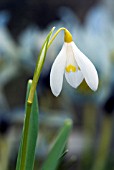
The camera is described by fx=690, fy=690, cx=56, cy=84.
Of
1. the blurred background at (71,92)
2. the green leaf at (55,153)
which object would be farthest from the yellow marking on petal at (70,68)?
the blurred background at (71,92)

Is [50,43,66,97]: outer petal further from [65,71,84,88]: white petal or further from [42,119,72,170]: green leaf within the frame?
[42,119,72,170]: green leaf

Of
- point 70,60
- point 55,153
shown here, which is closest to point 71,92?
point 55,153

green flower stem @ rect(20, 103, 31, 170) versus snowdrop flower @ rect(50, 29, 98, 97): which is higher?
snowdrop flower @ rect(50, 29, 98, 97)

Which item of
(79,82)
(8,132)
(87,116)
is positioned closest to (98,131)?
(87,116)

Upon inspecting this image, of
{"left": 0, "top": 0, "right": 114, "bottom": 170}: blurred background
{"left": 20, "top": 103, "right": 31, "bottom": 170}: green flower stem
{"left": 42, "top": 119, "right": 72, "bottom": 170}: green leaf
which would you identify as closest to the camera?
{"left": 20, "top": 103, "right": 31, "bottom": 170}: green flower stem

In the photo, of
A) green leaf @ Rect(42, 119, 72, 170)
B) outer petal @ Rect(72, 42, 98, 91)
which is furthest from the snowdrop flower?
green leaf @ Rect(42, 119, 72, 170)

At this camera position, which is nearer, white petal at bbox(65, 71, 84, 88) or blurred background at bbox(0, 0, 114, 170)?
white petal at bbox(65, 71, 84, 88)

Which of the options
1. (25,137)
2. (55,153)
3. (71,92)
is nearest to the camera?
(25,137)

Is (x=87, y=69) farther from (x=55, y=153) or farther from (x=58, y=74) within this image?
(x=55, y=153)

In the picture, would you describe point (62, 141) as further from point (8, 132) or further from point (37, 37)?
point (37, 37)
